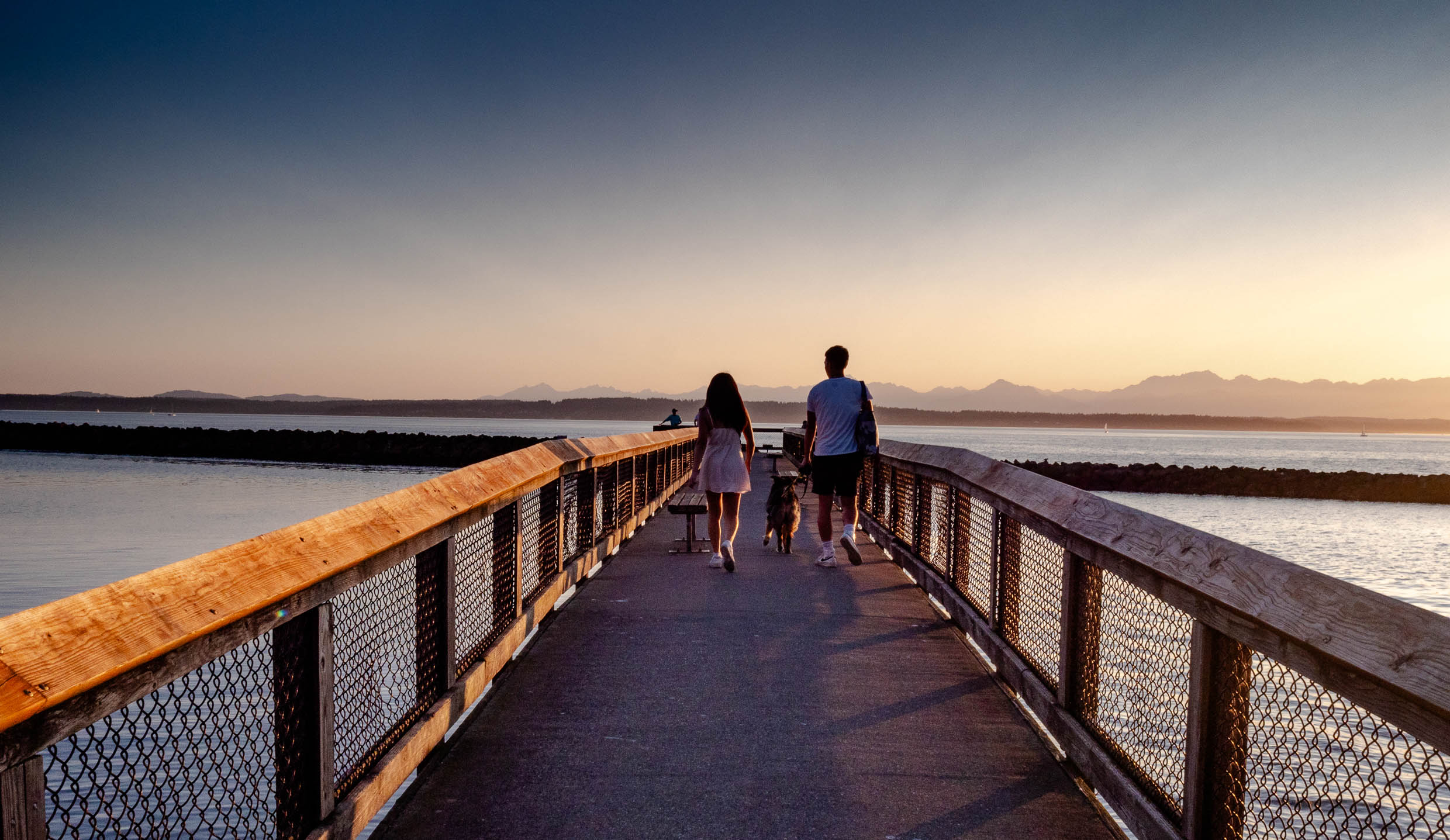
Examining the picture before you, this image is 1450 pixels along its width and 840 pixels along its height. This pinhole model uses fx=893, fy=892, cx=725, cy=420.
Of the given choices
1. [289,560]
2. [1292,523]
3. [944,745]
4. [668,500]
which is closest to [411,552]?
[289,560]

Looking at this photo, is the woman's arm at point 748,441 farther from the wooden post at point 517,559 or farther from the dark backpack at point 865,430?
the wooden post at point 517,559

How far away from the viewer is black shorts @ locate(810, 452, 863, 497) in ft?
26.1

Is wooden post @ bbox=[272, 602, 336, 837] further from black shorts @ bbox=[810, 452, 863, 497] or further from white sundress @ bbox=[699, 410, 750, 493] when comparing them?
black shorts @ bbox=[810, 452, 863, 497]

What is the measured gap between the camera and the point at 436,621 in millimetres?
3803

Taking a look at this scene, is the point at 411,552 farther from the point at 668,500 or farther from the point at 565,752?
the point at 668,500

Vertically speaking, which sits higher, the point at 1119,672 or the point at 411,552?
the point at 411,552

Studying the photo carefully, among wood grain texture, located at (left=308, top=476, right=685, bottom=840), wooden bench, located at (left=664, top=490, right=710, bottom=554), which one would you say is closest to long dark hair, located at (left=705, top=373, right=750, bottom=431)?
wooden bench, located at (left=664, top=490, right=710, bottom=554)

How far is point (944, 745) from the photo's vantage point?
12.9ft

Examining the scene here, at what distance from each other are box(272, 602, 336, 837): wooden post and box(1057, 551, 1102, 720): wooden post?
9.25 feet

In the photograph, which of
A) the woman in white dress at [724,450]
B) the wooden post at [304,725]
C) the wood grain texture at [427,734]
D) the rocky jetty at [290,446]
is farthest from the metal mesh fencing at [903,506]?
the rocky jetty at [290,446]

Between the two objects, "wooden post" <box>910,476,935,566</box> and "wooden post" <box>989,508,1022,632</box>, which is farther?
"wooden post" <box>910,476,935,566</box>

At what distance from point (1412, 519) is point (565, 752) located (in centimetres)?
3795

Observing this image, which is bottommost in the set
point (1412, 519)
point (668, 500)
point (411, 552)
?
point (1412, 519)

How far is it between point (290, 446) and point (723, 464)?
5849 centimetres
